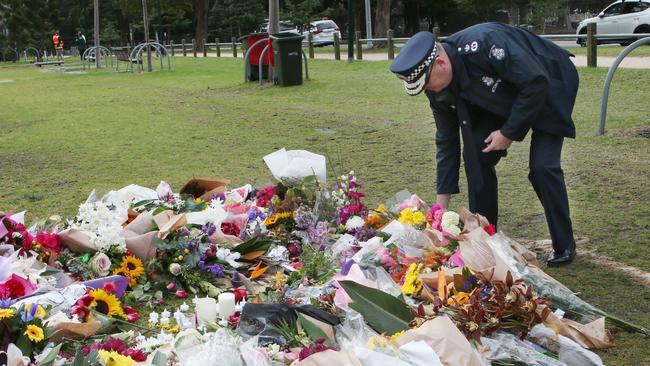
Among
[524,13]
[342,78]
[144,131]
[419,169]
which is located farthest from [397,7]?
[419,169]

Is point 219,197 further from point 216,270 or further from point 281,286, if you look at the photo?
point 281,286

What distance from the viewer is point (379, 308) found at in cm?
356

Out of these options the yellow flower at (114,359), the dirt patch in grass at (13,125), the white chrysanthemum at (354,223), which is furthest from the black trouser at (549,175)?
the dirt patch in grass at (13,125)

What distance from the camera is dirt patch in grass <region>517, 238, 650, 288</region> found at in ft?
14.7

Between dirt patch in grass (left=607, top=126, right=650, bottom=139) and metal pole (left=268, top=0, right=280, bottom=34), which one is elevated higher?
metal pole (left=268, top=0, right=280, bottom=34)

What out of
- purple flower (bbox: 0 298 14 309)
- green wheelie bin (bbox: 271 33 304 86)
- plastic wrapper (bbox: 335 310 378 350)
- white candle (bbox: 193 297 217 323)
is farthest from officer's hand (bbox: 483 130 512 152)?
green wheelie bin (bbox: 271 33 304 86)

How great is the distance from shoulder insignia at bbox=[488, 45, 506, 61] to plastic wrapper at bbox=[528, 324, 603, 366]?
1.54 meters

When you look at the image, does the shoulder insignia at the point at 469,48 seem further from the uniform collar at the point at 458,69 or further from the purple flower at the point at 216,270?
the purple flower at the point at 216,270

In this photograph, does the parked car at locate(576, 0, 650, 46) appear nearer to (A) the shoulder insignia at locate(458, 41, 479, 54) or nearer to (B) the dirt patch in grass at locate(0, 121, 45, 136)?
(B) the dirt patch in grass at locate(0, 121, 45, 136)

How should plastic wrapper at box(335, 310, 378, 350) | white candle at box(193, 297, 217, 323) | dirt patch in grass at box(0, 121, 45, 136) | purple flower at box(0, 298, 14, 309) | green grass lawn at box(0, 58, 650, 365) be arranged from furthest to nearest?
dirt patch in grass at box(0, 121, 45, 136), green grass lawn at box(0, 58, 650, 365), white candle at box(193, 297, 217, 323), purple flower at box(0, 298, 14, 309), plastic wrapper at box(335, 310, 378, 350)

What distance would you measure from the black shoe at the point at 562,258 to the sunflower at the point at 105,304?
90.9 inches

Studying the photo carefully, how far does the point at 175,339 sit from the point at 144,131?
841cm

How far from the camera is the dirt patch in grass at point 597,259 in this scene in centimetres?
447

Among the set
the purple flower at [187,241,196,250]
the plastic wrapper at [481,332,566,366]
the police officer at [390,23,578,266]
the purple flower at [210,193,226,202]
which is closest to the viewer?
the plastic wrapper at [481,332,566,366]
